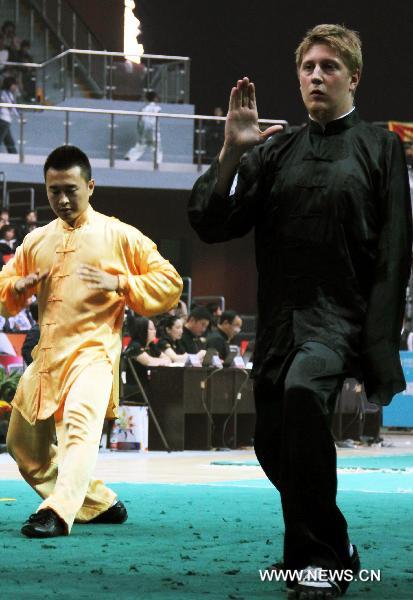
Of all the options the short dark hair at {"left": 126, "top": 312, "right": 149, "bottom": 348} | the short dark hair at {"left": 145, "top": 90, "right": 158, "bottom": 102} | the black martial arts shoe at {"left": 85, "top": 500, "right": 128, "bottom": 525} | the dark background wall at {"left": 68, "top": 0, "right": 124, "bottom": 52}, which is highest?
the dark background wall at {"left": 68, "top": 0, "right": 124, "bottom": 52}

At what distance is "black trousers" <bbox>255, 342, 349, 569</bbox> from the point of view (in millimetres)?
4789

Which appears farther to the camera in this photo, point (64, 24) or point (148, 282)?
point (64, 24)

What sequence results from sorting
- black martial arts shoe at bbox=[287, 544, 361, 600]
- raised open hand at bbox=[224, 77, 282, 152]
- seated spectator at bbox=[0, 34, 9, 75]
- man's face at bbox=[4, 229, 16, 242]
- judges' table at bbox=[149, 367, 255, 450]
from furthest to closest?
seated spectator at bbox=[0, 34, 9, 75] → man's face at bbox=[4, 229, 16, 242] → judges' table at bbox=[149, 367, 255, 450] → raised open hand at bbox=[224, 77, 282, 152] → black martial arts shoe at bbox=[287, 544, 361, 600]

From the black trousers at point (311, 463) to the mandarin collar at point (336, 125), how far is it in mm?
844

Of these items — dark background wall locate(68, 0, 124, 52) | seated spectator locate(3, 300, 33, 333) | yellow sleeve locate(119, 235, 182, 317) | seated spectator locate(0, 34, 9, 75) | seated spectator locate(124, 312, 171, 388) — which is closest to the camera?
yellow sleeve locate(119, 235, 182, 317)

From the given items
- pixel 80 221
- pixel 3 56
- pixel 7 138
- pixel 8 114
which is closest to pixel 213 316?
pixel 8 114

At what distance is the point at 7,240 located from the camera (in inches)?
836

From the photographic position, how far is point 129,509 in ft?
28.3

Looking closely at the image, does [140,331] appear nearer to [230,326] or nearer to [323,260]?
[230,326]

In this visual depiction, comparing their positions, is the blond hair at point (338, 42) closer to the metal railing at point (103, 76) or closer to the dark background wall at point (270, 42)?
the metal railing at point (103, 76)

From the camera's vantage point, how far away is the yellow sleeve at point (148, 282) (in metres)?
7.42

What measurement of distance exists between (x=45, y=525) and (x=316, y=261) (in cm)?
251
